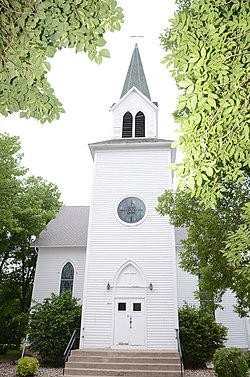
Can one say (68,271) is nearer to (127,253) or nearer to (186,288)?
(127,253)

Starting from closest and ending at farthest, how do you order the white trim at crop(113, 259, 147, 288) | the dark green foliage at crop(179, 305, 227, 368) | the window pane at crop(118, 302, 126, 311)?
the dark green foliage at crop(179, 305, 227, 368) → the window pane at crop(118, 302, 126, 311) → the white trim at crop(113, 259, 147, 288)

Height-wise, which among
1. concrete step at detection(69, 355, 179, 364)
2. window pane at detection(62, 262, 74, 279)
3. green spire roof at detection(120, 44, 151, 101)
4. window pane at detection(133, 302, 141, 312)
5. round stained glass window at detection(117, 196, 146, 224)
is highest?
green spire roof at detection(120, 44, 151, 101)

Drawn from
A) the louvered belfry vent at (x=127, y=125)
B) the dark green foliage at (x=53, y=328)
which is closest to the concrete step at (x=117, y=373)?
the dark green foliage at (x=53, y=328)

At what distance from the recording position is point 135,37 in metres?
24.4

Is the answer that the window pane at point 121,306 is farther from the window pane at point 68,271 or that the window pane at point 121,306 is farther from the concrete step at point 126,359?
the window pane at point 68,271

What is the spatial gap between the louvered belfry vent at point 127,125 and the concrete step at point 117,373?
12244 millimetres

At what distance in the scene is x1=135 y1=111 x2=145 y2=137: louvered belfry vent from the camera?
60.3ft

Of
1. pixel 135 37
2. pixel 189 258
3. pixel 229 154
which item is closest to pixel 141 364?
pixel 189 258

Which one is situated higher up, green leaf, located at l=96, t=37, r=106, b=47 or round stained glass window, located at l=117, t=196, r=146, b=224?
round stained glass window, located at l=117, t=196, r=146, b=224

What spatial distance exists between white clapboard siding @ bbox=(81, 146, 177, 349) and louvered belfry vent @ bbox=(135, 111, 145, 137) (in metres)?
1.99

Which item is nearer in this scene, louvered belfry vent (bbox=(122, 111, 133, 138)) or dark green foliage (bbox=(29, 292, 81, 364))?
dark green foliage (bbox=(29, 292, 81, 364))

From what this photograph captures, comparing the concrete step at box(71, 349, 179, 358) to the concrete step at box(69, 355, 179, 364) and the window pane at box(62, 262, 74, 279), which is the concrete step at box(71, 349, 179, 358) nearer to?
the concrete step at box(69, 355, 179, 364)

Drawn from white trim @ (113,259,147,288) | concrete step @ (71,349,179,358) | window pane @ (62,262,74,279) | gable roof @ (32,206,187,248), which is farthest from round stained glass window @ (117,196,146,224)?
concrete step @ (71,349,179,358)

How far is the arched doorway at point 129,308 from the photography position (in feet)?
→ 43.0
